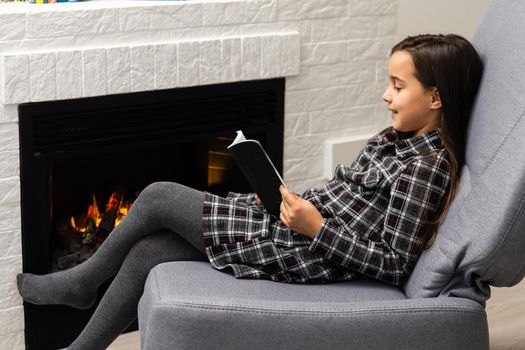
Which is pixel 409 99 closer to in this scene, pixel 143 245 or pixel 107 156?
pixel 143 245

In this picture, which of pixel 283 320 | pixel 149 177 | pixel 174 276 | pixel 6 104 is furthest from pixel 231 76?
pixel 283 320

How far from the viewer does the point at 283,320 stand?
1948mm

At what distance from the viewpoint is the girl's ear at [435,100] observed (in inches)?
90.0

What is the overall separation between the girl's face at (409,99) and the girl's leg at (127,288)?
0.61 meters

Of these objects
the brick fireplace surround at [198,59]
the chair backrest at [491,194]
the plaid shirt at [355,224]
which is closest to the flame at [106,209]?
the brick fireplace surround at [198,59]

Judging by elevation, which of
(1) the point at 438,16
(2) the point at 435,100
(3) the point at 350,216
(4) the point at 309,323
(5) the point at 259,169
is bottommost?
(4) the point at 309,323

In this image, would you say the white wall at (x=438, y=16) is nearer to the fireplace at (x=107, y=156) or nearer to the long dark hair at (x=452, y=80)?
the fireplace at (x=107, y=156)

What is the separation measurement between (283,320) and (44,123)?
Result: 1061 millimetres

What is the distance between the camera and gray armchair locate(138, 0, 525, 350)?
194 cm

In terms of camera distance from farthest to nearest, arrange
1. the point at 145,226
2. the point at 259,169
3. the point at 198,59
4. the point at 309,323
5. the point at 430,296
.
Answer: the point at 198,59 < the point at 145,226 < the point at 259,169 < the point at 430,296 < the point at 309,323

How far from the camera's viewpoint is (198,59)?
2896mm

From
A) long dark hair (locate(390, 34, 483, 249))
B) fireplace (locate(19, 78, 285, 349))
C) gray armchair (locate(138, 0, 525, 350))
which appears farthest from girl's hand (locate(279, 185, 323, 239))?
fireplace (locate(19, 78, 285, 349))

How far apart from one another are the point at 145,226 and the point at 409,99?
69 centimetres

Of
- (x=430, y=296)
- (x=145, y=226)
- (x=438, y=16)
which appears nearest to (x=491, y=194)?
(x=430, y=296)
